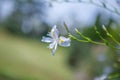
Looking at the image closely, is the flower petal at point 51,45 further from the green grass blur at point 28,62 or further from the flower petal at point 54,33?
the green grass blur at point 28,62

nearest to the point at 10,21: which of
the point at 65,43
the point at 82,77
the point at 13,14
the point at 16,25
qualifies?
the point at 16,25

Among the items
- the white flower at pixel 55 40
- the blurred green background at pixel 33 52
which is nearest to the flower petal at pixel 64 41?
the white flower at pixel 55 40

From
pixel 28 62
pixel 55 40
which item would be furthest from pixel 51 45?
pixel 28 62

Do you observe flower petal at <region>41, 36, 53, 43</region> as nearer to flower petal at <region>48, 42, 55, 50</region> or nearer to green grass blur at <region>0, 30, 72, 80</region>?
flower petal at <region>48, 42, 55, 50</region>

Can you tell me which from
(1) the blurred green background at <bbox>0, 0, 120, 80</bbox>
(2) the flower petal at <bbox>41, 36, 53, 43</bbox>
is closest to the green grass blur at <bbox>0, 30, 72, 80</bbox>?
(1) the blurred green background at <bbox>0, 0, 120, 80</bbox>

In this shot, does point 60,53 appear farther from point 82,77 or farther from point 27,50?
point 82,77

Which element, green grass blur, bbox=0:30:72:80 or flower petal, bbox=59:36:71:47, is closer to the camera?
flower petal, bbox=59:36:71:47
